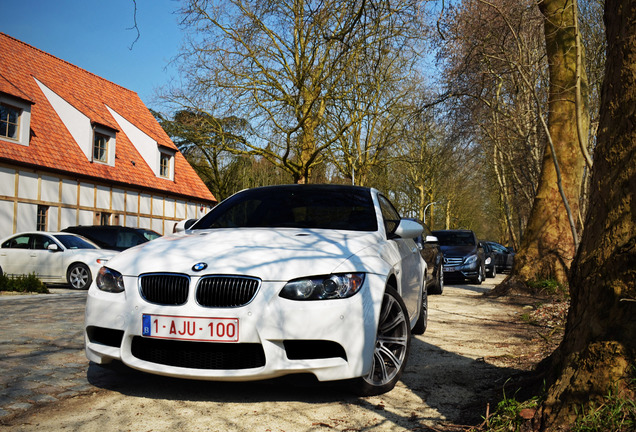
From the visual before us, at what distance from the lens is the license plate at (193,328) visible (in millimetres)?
3723

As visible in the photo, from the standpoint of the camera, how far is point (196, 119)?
22.6 metres

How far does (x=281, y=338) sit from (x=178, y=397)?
0.95 m

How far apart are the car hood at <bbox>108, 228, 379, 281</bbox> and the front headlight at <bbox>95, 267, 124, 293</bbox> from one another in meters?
0.05

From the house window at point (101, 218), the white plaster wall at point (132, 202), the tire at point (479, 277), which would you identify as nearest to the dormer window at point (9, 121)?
the house window at point (101, 218)

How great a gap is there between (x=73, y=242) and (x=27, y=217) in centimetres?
673

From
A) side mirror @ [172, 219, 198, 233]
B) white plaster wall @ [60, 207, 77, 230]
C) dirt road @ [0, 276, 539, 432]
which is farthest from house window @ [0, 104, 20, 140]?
dirt road @ [0, 276, 539, 432]

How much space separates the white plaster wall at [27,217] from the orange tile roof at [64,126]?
4.97ft

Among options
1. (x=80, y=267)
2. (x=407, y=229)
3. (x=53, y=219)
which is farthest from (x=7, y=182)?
(x=407, y=229)

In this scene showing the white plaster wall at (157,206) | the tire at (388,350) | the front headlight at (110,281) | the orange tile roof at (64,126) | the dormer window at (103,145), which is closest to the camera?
the tire at (388,350)

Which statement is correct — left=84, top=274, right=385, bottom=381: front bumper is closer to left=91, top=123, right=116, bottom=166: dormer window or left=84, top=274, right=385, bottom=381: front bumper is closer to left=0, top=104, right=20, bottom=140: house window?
left=0, top=104, right=20, bottom=140: house window

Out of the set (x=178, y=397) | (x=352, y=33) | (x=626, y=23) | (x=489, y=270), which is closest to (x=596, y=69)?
(x=489, y=270)

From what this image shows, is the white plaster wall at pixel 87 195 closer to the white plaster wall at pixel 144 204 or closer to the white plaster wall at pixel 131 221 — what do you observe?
the white plaster wall at pixel 131 221

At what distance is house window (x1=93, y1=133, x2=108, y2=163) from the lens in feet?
87.0

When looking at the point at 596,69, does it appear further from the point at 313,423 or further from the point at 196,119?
the point at 313,423
